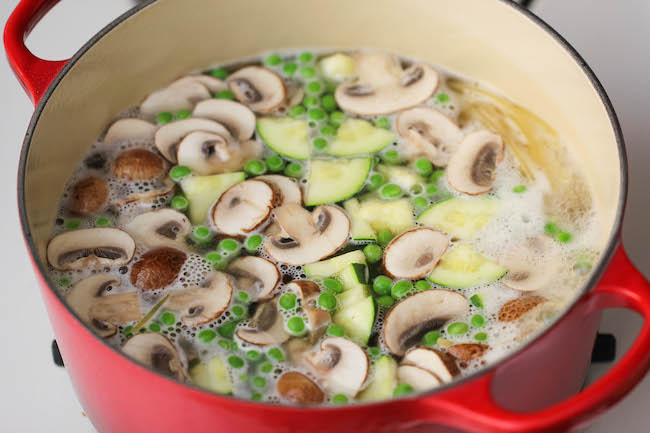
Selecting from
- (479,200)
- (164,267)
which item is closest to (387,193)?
(479,200)

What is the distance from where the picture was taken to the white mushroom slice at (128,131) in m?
1.50

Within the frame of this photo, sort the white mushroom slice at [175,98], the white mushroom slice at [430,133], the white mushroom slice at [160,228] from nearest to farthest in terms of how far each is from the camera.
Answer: the white mushroom slice at [160,228], the white mushroom slice at [430,133], the white mushroom slice at [175,98]

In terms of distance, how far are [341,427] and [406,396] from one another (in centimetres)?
8

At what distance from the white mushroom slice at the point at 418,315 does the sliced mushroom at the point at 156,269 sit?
34 centimetres

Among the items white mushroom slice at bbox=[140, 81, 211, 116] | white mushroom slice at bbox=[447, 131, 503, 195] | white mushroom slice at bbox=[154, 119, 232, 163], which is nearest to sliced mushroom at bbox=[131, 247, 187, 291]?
white mushroom slice at bbox=[154, 119, 232, 163]

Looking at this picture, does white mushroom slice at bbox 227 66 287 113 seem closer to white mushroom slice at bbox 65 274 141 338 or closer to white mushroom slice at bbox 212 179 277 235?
white mushroom slice at bbox 212 179 277 235

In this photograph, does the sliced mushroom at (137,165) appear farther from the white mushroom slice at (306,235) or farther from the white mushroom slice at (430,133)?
the white mushroom slice at (430,133)

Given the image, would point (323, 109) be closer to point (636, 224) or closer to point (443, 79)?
point (443, 79)

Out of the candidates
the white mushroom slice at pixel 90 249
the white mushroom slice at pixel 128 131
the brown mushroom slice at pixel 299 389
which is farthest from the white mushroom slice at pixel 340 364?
the white mushroom slice at pixel 128 131

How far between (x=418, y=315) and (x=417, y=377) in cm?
11

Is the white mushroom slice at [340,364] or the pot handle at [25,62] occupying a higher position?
the pot handle at [25,62]

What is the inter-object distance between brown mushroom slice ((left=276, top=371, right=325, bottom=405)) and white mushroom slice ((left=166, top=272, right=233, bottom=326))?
158 mm

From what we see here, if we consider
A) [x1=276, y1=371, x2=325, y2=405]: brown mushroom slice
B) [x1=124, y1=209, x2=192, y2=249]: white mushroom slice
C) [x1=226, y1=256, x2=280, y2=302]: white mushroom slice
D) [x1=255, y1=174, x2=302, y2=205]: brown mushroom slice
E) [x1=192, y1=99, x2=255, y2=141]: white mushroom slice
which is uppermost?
[x1=192, y1=99, x2=255, y2=141]: white mushroom slice

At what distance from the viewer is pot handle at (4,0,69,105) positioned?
50.6 inches
